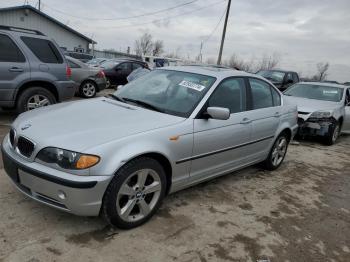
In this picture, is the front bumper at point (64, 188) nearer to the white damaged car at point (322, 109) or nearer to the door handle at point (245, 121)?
the door handle at point (245, 121)

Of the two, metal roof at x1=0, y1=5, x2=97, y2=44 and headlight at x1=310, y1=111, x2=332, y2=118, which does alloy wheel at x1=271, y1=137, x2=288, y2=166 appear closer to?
headlight at x1=310, y1=111, x2=332, y2=118

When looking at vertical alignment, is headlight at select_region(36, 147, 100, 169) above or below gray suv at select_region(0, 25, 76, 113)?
below

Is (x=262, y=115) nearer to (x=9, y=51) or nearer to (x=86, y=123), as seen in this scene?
(x=86, y=123)

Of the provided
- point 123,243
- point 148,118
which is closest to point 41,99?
point 148,118

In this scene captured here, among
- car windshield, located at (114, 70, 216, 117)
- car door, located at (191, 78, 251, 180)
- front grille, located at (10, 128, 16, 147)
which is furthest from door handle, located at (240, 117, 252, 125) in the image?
front grille, located at (10, 128, 16, 147)

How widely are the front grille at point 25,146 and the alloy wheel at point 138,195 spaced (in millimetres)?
901

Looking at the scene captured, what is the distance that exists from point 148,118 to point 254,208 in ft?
5.80

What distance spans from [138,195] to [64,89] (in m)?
4.65

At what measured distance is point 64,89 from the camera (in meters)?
7.30

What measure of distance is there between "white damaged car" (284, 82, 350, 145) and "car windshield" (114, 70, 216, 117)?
13.4 feet

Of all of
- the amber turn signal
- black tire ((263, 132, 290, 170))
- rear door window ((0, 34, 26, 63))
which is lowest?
black tire ((263, 132, 290, 170))

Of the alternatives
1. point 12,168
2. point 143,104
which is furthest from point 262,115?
point 12,168

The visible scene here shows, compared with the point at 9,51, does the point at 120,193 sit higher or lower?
lower

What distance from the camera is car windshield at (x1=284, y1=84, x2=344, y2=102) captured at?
930cm
